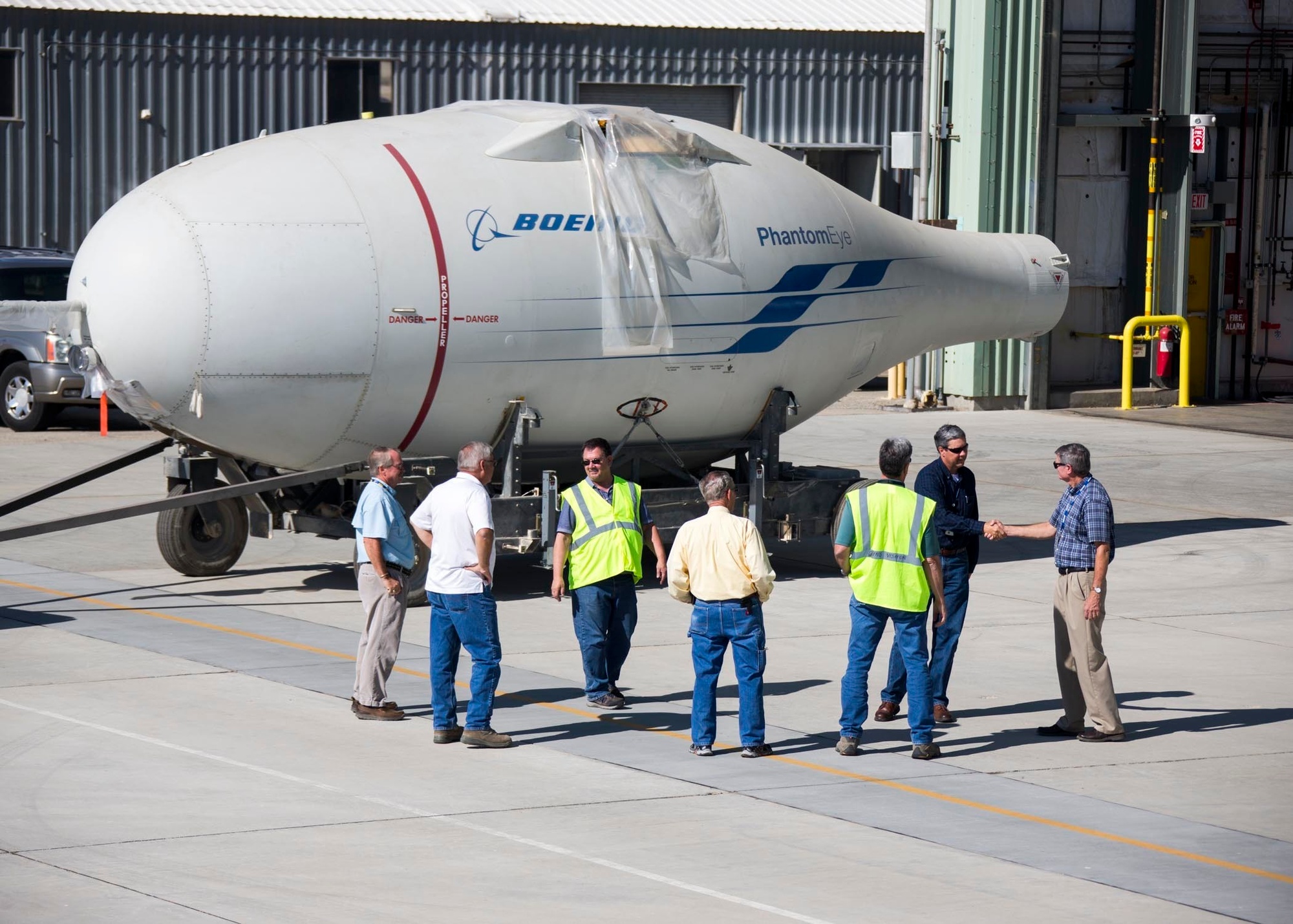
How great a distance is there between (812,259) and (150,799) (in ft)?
26.8

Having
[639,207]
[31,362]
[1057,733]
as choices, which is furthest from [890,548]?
[31,362]

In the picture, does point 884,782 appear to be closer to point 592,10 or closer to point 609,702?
point 609,702

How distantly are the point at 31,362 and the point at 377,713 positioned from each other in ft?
49.5

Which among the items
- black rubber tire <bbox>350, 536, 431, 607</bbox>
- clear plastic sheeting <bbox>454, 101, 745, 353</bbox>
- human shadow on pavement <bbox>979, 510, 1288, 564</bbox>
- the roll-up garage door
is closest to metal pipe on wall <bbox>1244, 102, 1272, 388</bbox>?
the roll-up garage door

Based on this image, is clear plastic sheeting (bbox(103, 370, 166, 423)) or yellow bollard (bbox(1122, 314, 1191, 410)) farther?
yellow bollard (bbox(1122, 314, 1191, 410))

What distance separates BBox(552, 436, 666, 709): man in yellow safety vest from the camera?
10.7 meters

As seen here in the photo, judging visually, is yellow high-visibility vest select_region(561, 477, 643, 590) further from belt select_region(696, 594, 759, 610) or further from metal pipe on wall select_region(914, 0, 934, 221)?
metal pipe on wall select_region(914, 0, 934, 221)

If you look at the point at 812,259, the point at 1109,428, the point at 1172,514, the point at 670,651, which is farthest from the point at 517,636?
the point at 1109,428

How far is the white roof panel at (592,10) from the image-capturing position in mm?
29297

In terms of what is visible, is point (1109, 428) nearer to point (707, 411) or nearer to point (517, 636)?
point (707, 411)

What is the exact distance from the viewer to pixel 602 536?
35.4 feet

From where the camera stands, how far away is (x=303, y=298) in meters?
13.0

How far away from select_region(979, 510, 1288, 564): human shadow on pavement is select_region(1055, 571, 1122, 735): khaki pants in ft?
20.1

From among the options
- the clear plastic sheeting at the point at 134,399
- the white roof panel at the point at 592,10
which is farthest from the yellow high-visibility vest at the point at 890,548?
the white roof panel at the point at 592,10
